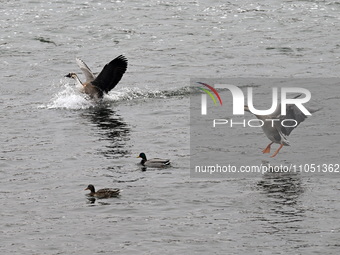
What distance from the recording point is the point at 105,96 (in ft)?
92.1

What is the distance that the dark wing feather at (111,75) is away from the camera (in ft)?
90.3

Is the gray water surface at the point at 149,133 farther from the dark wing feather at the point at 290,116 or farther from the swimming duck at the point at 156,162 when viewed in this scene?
the dark wing feather at the point at 290,116

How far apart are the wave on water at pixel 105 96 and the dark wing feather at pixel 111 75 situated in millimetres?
377

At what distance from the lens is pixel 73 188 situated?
63.8ft

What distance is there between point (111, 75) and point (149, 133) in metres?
4.38

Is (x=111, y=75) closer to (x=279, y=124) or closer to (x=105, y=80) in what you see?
(x=105, y=80)

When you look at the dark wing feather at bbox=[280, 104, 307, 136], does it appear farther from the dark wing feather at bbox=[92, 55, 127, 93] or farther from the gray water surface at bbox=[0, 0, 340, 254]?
the dark wing feather at bbox=[92, 55, 127, 93]

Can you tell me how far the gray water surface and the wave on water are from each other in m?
0.08

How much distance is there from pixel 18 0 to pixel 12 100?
18613 mm

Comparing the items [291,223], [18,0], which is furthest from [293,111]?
[18,0]

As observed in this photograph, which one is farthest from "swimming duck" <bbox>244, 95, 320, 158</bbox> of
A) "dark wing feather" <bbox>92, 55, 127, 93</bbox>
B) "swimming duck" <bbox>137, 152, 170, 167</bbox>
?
"dark wing feather" <bbox>92, 55, 127, 93</bbox>

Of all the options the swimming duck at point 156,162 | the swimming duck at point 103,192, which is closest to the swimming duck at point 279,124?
the swimming duck at point 156,162

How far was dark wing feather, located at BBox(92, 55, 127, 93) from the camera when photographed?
27.5 meters

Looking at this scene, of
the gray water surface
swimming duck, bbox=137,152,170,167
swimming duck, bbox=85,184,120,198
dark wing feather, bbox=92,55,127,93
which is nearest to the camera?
the gray water surface
